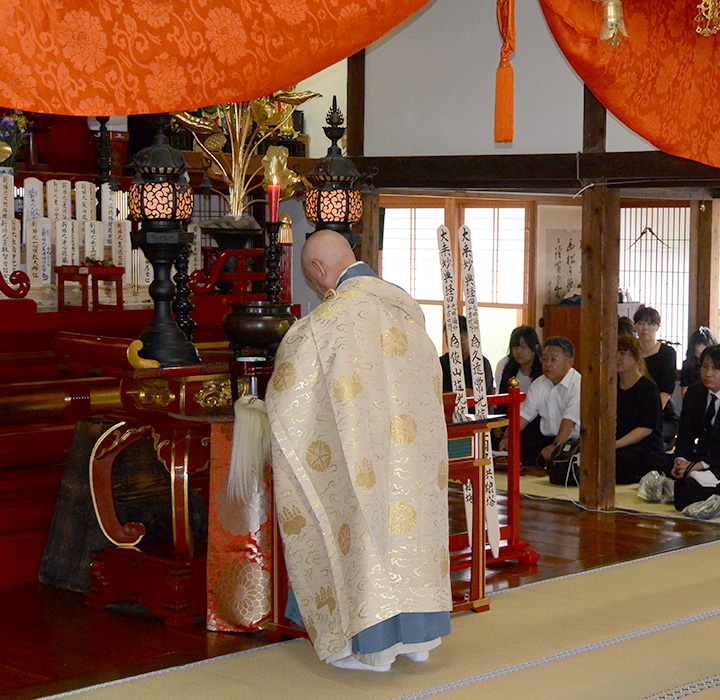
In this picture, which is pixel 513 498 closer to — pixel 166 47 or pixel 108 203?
pixel 108 203

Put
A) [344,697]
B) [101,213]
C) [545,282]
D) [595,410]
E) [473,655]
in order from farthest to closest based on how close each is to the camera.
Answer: [545,282], [101,213], [595,410], [473,655], [344,697]

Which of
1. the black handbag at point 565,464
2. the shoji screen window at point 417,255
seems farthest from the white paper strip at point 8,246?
the shoji screen window at point 417,255

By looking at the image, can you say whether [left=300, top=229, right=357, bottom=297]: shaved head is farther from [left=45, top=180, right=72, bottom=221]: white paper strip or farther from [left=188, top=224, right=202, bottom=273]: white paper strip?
[left=188, top=224, right=202, bottom=273]: white paper strip

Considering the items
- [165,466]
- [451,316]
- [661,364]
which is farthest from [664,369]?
[165,466]

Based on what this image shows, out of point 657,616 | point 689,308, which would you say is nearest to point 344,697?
point 657,616

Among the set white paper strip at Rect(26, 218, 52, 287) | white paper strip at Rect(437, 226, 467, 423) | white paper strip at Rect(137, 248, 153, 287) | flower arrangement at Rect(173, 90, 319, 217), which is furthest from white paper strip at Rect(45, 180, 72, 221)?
white paper strip at Rect(437, 226, 467, 423)

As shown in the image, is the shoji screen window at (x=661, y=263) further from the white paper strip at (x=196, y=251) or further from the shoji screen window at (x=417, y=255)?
the white paper strip at (x=196, y=251)

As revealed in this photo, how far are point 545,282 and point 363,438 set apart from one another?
273 inches

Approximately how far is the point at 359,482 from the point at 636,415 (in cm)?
370

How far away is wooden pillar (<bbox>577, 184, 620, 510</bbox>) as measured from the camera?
6215 millimetres

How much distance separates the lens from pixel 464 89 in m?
6.87

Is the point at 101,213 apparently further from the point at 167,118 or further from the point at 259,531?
the point at 259,531

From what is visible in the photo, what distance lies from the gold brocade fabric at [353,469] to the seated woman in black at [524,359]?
156 inches

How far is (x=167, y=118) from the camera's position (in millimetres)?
4457
